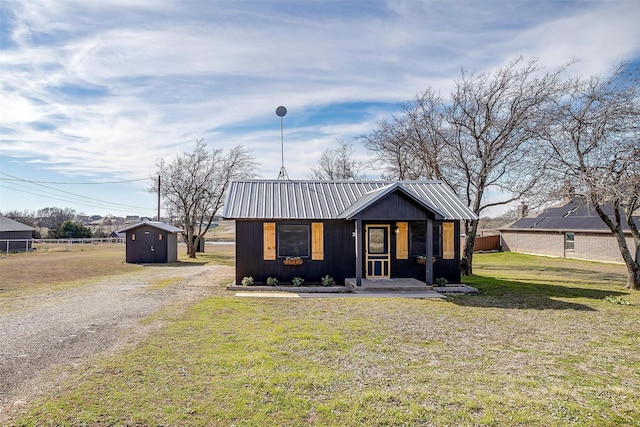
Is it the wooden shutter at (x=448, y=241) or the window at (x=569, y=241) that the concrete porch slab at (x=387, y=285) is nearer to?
the wooden shutter at (x=448, y=241)

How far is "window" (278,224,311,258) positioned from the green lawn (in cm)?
419

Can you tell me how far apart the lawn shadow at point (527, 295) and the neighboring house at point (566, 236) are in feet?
33.4

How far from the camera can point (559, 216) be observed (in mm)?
31562

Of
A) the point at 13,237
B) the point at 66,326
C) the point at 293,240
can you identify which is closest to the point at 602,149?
the point at 293,240

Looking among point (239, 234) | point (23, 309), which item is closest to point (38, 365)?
point (23, 309)

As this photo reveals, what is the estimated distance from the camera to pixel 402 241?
14227mm

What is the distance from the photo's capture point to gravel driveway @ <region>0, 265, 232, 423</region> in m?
5.27

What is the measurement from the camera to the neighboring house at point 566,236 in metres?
25.4

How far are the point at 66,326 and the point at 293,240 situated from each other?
7.43 meters

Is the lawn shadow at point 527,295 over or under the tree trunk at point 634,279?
under

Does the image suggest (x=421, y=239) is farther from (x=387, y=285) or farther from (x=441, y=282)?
(x=387, y=285)

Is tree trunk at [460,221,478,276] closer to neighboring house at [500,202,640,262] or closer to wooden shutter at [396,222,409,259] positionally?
wooden shutter at [396,222,409,259]

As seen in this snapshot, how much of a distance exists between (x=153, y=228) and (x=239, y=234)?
12752mm

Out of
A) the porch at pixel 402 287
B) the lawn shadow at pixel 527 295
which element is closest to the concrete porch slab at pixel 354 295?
the porch at pixel 402 287
